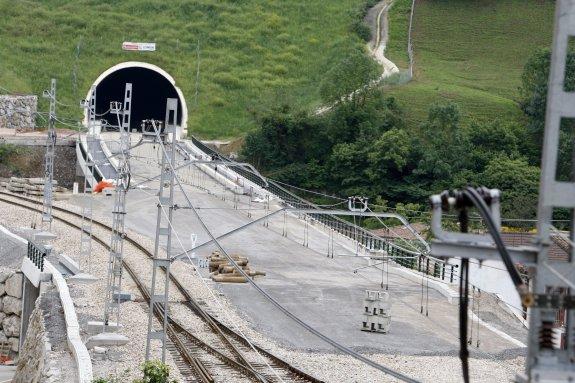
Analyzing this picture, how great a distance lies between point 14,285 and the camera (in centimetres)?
3316

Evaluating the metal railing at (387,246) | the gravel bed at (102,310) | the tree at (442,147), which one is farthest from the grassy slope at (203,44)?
the gravel bed at (102,310)

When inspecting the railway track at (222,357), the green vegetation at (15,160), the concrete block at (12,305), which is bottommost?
the concrete block at (12,305)

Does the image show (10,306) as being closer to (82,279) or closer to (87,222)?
(82,279)

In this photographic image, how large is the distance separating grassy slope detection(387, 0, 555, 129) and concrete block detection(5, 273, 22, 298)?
34.4 m

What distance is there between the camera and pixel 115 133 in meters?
67.2

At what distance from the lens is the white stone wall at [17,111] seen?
67944 mm

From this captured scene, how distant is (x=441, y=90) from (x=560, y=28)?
62.4 m

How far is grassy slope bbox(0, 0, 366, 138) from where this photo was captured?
73250mm

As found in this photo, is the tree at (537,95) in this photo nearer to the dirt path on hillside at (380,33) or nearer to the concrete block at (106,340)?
the dirt path on hillside at (380,33)

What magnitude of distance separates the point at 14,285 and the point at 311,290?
341 inches

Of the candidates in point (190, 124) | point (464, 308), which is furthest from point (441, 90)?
point (464, 308)

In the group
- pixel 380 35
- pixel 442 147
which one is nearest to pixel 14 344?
pixel 442 147

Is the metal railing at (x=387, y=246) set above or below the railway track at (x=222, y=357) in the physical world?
above

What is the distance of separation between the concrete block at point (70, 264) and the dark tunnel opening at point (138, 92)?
40.0 meters
